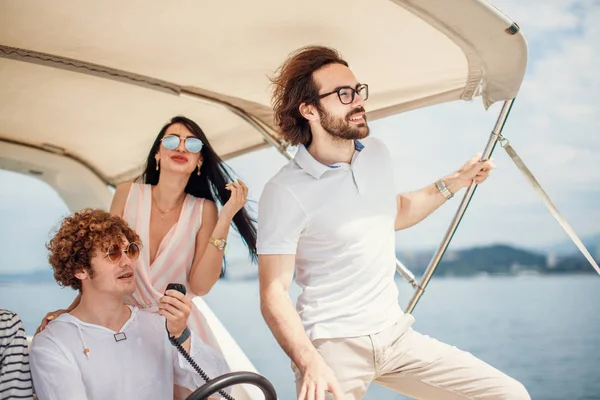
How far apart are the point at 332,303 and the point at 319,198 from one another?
31 centimetres

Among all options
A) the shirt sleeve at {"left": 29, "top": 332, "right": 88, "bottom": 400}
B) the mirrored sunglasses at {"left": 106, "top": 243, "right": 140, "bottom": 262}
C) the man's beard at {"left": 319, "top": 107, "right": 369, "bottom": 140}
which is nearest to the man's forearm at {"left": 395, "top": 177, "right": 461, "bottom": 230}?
the man's beard at {"left": 319, "top": 107, "right": 369, "bottom": 140}

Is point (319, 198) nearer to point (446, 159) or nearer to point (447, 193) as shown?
point (447, 193)

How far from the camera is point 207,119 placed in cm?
378

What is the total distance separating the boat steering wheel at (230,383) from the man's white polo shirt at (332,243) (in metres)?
0.36

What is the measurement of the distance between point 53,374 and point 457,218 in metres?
1.64

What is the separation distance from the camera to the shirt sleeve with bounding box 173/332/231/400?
232 centimetres

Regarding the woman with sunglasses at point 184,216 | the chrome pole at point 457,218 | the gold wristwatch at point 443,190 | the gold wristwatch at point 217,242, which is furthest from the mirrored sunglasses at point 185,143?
the chrome pole at point 457,218

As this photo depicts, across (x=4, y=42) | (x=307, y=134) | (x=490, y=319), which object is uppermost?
(x=4, y=42)

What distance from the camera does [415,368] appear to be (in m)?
2.29

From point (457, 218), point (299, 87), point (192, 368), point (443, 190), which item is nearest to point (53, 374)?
point (192, 368)

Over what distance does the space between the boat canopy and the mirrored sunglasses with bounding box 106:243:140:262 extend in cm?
78

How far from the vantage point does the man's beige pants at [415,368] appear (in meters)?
2.18

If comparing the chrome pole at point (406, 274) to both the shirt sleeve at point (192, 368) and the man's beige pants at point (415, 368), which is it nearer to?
the man's beige pants at point (415, 368)

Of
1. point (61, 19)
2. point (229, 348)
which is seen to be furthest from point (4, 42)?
point (229, 348)
